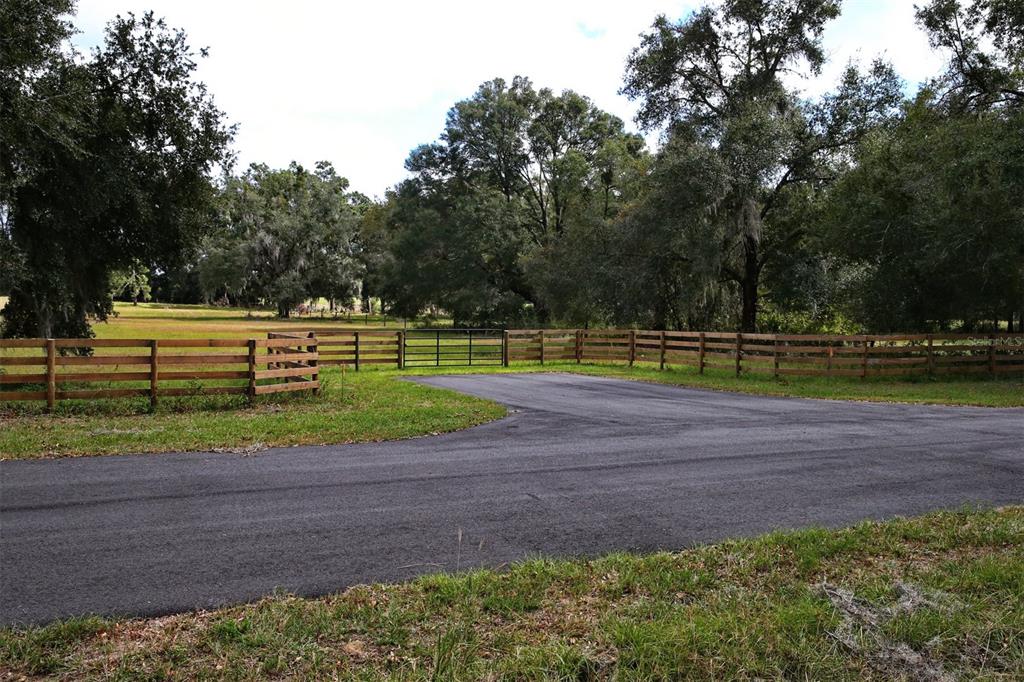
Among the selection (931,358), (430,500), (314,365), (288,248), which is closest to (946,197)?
(931,358)

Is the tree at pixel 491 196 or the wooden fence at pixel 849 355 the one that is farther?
the tree at pixel 491 196

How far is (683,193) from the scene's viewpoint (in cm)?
2197

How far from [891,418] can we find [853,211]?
10.5 metres

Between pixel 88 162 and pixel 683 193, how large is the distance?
16.1 metres

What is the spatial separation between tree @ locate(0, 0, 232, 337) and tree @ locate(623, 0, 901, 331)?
15078mm

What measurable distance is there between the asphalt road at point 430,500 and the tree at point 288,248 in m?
59.0

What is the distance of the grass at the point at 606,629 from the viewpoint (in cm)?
283

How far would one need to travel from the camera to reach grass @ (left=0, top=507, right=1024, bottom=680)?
9.30 ft

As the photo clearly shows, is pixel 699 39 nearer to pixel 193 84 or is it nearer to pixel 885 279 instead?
pixel 885 279

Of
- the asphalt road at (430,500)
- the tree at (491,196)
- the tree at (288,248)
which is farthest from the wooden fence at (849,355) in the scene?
the tree at (288,248)

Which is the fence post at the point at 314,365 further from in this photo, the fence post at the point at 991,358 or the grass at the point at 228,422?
the fence post at the point at 991,358

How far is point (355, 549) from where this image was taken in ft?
14.1

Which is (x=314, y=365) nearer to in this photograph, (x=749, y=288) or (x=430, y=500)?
(x=430, y=500)

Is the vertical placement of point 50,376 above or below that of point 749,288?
below
